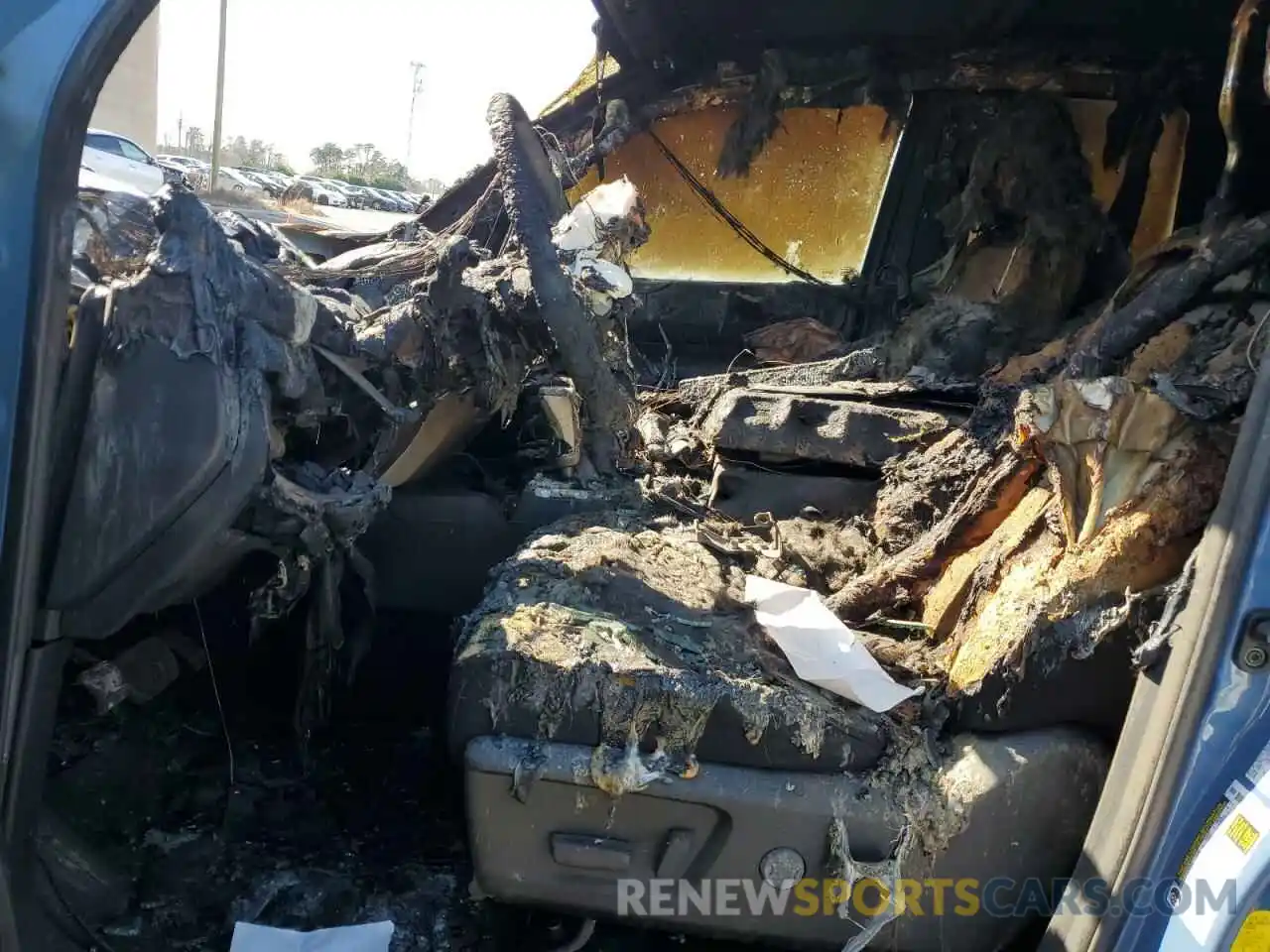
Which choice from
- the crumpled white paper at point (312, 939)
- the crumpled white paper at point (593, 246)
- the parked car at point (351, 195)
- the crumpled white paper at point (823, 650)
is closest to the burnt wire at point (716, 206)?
the crumpled white paper at point (593, 246)

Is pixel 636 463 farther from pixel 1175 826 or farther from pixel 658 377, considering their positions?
pixel 1175 826

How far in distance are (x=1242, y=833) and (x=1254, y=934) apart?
110mm

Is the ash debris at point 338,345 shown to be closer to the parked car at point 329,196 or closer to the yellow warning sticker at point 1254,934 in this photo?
the yellow warning sticker at point 1254,934

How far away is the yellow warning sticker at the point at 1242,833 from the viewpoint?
44.1 inches

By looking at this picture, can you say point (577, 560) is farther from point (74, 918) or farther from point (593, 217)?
point (74, 918)

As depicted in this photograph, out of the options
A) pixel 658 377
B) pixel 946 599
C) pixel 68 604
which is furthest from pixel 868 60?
pixel 68 604

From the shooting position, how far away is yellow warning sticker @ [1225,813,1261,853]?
1.12 meters

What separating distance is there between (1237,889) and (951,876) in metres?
0.39

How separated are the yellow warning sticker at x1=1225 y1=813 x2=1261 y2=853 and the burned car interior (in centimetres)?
21

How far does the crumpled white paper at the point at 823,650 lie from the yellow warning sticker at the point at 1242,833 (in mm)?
472

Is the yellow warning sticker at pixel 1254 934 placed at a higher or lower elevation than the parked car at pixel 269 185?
lower

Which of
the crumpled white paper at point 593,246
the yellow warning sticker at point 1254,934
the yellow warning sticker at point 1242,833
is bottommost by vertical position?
the yellow warning sticker at point 1254,934

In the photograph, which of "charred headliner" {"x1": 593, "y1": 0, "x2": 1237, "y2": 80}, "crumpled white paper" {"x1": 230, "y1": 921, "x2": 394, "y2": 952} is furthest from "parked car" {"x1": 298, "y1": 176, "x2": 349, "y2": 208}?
"crumpled white paper" {"x1": 230, "y1": 921, "x2": 394, "y2": 952}

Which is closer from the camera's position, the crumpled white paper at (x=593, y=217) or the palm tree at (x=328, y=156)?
the crumpled white paper at (x=593, y=217)
